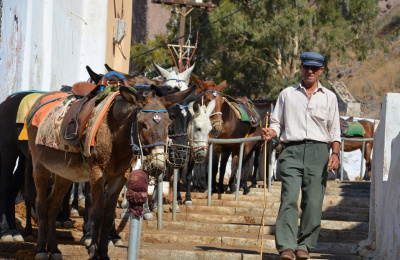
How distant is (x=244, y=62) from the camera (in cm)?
4025

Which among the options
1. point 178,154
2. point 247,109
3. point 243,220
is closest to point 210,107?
point 247,109

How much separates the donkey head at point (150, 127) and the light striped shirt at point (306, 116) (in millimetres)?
1192

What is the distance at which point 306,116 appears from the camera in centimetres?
739

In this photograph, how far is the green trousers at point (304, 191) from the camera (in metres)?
7.20

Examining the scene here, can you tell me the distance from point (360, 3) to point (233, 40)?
803cm

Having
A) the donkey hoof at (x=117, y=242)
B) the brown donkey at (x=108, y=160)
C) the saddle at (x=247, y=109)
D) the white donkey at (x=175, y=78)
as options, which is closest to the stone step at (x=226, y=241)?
the donkey hoof at (x=117, y=242)

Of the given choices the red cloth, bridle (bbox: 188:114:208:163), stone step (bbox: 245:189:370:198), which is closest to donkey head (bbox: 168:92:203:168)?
bridle (bbox: 188:114:208:163)

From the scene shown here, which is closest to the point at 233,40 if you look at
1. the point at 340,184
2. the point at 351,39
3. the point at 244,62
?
the point at 244,62

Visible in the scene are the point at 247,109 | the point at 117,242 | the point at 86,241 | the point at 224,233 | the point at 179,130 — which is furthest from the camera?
the point at 247,109

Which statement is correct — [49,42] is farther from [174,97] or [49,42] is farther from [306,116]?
[306,116]

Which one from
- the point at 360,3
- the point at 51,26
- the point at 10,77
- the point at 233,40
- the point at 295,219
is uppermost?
the point at 360,3

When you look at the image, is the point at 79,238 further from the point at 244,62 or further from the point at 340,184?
the point at 244,62

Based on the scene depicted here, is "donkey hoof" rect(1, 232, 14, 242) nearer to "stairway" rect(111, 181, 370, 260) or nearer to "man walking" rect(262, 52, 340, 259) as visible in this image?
"stairway" rect(111, 181, 370, 260)

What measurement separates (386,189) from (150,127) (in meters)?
2.88
